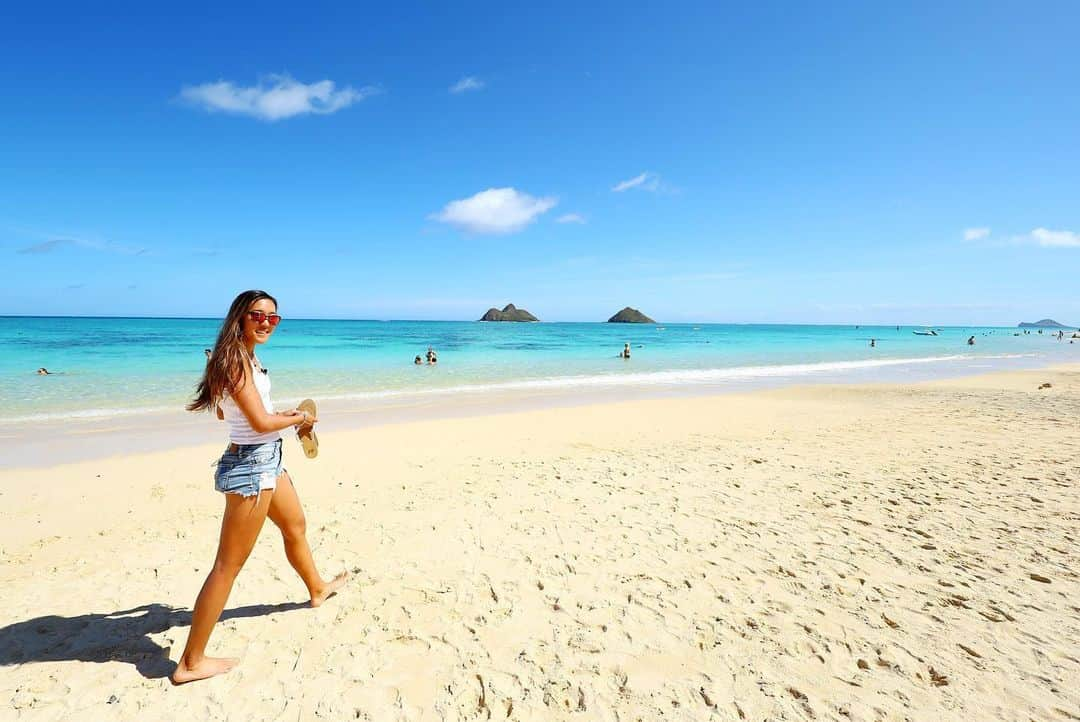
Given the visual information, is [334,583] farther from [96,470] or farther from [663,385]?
[663,385]

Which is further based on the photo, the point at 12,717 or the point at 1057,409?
the point at 1057,409

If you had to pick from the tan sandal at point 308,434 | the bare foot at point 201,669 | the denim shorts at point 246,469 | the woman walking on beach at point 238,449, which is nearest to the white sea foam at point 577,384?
the bare foot at point 201,669

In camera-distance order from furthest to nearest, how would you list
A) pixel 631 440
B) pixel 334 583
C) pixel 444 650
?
pixel 631 440
pixel 334 583
pixel 444 650

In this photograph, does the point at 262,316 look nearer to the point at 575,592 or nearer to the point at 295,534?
the point at 295,534

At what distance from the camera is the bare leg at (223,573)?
302 centimetres

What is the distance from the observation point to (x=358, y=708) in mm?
2916

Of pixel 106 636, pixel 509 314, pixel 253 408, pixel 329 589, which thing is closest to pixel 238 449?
pixel 253 408

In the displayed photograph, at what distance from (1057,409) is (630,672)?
16333mm

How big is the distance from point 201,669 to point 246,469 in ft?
4.30

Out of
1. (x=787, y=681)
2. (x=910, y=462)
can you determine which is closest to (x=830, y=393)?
(x=910, y=462)

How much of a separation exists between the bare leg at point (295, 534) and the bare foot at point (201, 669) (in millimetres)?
671

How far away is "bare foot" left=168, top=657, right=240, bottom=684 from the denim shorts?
3.75ft

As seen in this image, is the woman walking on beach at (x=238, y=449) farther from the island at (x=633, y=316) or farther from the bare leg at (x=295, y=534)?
the island at (x=633, y=316)

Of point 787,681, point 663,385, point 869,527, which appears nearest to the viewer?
point 787,681
